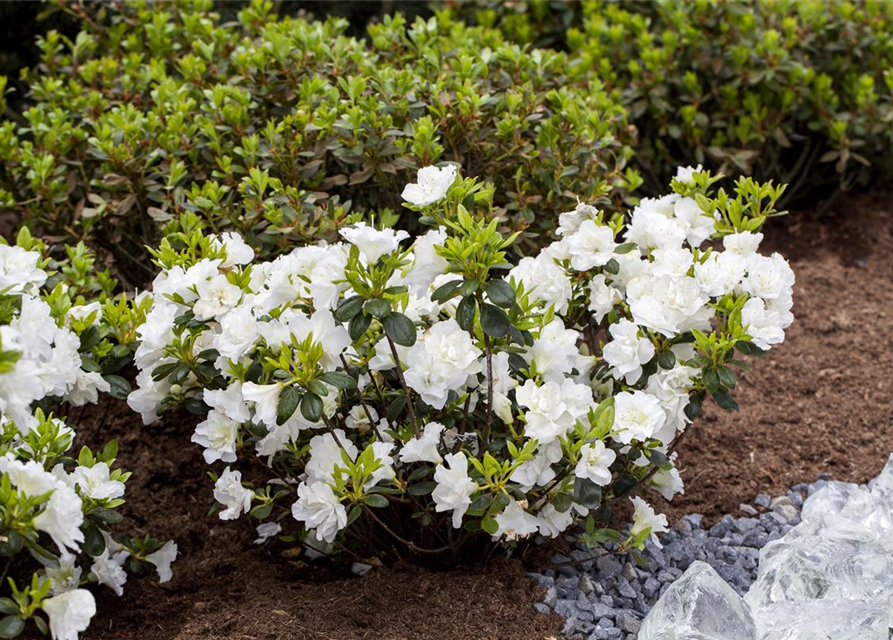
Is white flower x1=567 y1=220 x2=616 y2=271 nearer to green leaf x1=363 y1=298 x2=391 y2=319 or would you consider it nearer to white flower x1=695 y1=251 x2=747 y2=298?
white flower x1=695 y1=251 x2=747 y2=298

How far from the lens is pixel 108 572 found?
256 cm

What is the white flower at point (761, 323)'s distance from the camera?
230 centimetres

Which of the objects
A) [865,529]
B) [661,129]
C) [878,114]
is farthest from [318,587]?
[878,114]

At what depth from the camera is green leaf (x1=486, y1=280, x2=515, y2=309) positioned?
81.3 inches

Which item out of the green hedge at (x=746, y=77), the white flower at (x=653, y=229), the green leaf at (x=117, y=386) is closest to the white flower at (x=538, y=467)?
the white flower at (x=653, y=229)

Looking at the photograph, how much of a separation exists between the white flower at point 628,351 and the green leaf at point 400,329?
1.57 ft

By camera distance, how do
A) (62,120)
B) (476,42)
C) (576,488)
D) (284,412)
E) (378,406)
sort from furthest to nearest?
(476,42), (62,120), (378,406), (576,488), (284,412)

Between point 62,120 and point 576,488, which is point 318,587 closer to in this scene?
point 576,488

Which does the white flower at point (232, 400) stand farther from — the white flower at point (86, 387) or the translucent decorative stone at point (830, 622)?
the translucent decorative stone at point (830, 622)

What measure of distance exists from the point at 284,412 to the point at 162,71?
80.3 inches

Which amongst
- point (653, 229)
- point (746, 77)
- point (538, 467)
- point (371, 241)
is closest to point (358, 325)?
point (371, 241)

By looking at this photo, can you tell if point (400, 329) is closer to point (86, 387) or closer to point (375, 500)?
point (375, 500)

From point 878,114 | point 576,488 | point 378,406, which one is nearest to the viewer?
point 576,488

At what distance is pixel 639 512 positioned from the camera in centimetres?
255
